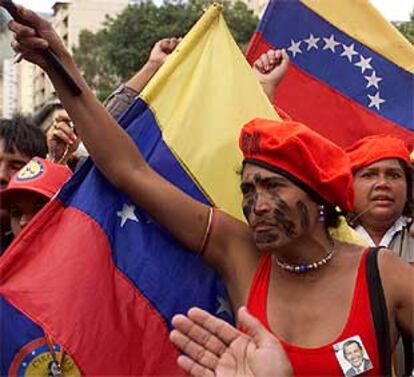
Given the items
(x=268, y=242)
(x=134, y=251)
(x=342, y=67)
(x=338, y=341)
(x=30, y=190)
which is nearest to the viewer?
(x=338, y=341)

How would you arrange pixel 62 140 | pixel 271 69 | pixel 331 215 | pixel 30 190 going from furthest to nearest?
1. pixel 62 140
2. pixel 271 69
3. pixel 30 190
4. pixel 331 215

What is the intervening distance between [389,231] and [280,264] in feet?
3.78

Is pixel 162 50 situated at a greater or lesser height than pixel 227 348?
greater

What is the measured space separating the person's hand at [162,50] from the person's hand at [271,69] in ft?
1.02

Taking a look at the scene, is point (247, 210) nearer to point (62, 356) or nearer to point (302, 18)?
point (62, 356)

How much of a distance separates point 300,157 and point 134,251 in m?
0.60

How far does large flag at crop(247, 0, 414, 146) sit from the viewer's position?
417 centimetres

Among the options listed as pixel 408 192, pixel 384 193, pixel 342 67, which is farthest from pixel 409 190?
pixel 342 67

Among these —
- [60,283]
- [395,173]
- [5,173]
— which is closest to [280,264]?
[60,283]

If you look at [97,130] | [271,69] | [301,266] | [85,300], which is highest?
[271,69]

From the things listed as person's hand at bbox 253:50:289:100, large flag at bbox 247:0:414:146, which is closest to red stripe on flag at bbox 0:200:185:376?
person's hand at bbox 253:50:289:100

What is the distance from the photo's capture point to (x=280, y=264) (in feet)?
8.22

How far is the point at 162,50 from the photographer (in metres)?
3.17

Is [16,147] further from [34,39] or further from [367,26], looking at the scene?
[367,26]
